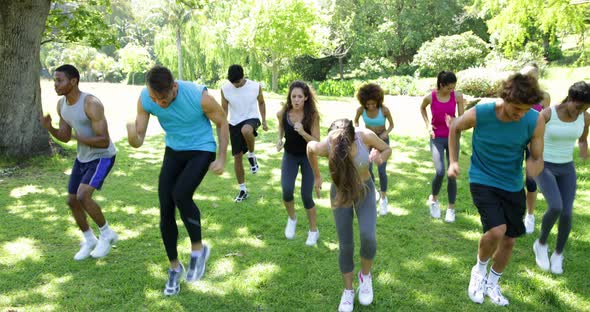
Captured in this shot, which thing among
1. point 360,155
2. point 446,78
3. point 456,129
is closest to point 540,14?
point 446,78

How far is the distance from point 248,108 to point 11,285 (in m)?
3.62

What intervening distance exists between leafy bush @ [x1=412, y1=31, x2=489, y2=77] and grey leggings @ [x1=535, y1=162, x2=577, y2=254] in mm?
25941

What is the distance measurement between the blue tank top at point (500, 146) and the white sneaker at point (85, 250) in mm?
4027

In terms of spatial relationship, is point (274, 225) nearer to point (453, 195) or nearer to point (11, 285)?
point (453, 195)

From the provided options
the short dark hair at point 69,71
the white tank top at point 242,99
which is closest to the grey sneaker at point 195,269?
the short dark hair at point 69,71

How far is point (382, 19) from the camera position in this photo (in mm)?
38656

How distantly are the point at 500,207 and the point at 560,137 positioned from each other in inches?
46.8

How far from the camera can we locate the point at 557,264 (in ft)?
14.7

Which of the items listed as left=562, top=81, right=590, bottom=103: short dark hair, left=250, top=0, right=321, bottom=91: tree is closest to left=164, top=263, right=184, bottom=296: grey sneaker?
left=562, top=81, right=590, bottom=103: short dark hair

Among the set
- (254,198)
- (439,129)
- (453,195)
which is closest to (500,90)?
(439,129)

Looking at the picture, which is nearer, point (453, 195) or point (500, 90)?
point (500, 90)

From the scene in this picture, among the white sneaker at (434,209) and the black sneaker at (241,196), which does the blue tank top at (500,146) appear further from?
the black sneaker at (241,196)

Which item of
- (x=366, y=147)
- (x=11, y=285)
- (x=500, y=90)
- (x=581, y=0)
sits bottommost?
(x=11, y=285)

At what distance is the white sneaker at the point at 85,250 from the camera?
4.86 meters
